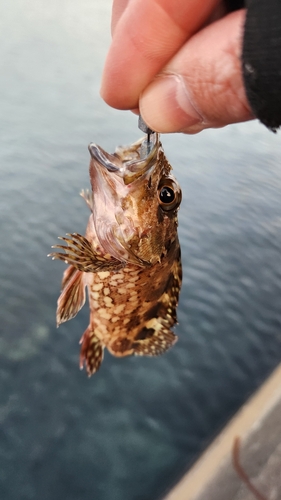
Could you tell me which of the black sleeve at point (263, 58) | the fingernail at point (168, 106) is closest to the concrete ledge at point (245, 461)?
the fingernail at point (168, 106)

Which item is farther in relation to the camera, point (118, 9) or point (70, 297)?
point (70, 297)

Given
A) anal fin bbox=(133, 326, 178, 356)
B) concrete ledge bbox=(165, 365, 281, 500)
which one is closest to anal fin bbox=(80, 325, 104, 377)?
anal fin bbox=(133, 326, 178, 356)

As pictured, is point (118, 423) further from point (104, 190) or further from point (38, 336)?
point (104, 190)

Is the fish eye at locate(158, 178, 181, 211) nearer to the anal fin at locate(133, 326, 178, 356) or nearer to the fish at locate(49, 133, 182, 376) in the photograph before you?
the fish at locate(49, 133, 182, 376)

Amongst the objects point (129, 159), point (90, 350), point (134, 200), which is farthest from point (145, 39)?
point (90, 350)

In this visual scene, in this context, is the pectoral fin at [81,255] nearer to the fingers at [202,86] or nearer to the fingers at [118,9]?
the fingers at [202,86]

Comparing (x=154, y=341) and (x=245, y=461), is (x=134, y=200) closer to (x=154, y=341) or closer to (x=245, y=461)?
(x=154, y=341)

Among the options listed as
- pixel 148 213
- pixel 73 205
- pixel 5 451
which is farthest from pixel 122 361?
pixel 148 213
